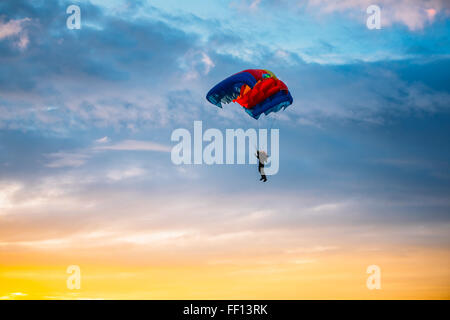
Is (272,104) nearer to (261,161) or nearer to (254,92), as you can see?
(254,92)

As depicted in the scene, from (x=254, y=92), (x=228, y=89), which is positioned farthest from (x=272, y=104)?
(x=228, y=89)

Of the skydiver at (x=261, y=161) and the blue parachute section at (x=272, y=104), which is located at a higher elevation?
the blue parachute section at (x=272, y=104)

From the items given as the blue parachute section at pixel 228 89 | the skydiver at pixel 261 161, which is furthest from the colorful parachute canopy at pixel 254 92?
the skydiver at pixel 261 161

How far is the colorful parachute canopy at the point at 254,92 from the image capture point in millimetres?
33844

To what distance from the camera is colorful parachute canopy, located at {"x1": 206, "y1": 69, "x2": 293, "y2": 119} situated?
111 ft

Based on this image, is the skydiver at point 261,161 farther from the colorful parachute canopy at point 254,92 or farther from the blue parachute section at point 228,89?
the blue parachute section at point 228,89

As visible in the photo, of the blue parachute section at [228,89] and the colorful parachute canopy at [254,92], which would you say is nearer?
the colorful parachute canopy at [254,92]
